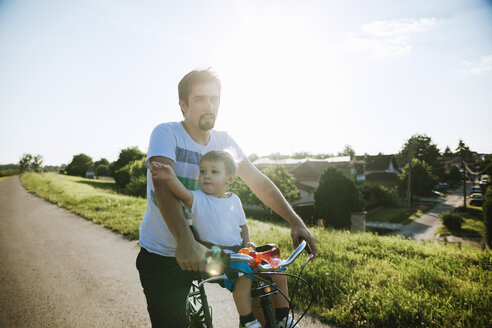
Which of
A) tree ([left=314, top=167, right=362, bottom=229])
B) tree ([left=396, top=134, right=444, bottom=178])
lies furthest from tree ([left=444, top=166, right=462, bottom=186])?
tree ([left=314, top=167, right=362, bottom=229])

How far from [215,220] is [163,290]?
606 millimetres

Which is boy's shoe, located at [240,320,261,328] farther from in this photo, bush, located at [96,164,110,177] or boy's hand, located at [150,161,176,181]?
bush, located at [96,164,110,177]

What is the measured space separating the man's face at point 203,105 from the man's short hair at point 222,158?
0.21 metres

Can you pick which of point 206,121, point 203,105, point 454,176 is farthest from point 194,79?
point 454,176

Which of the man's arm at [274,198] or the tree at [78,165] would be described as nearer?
the man's arm at [274,198]

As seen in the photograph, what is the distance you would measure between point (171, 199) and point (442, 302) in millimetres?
3863

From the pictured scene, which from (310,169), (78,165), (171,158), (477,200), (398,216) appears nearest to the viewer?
(171,158)

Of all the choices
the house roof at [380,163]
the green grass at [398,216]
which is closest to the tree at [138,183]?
the green grass at [398,216]

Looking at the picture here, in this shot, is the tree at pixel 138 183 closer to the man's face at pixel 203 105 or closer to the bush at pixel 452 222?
the man's face at pixel 203 105

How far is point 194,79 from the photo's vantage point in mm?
1829

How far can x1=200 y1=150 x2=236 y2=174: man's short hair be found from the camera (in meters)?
1.80

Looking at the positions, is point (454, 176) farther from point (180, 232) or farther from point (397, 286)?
point (180, 232)

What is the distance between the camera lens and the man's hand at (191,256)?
4.62 feet

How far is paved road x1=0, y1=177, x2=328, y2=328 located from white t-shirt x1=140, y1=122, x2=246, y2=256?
7.72ft
